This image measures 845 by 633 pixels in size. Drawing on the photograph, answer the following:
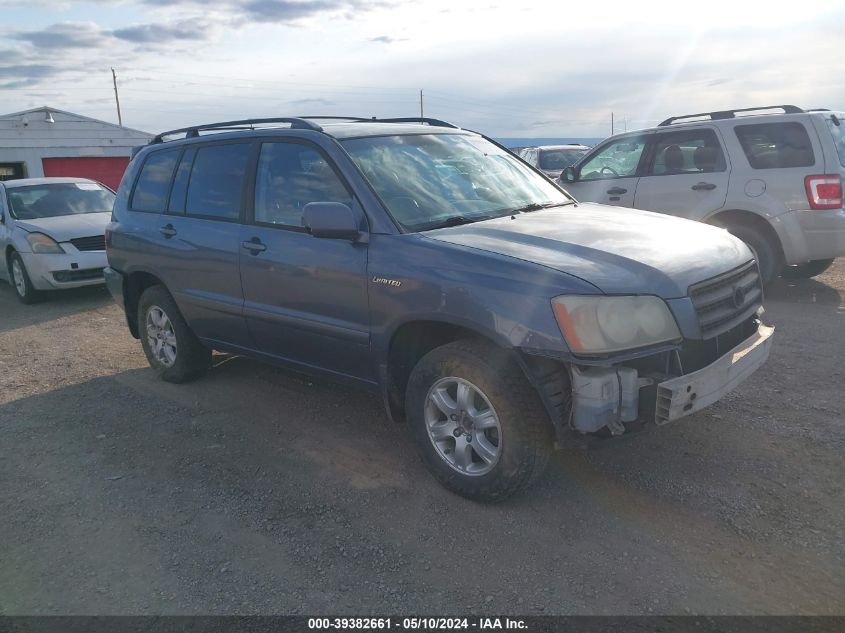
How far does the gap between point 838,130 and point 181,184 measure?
640cm

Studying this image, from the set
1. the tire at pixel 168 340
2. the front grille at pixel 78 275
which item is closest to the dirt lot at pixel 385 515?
the tire at pixel 168 340

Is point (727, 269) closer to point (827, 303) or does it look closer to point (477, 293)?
point (477, 293)

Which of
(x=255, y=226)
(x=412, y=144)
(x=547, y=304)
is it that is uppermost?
(x=412, y=144)

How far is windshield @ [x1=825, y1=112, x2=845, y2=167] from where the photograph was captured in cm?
698

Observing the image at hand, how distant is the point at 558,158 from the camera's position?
16.0 meters

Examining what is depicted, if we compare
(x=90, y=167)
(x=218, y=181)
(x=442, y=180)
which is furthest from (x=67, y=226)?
(x=90, y=167)

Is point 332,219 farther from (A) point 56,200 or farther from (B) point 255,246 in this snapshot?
(A) point 56,200

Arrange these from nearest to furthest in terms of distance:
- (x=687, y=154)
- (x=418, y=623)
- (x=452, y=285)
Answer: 1. (x=418, y=623)
2. (x=452, y=285)
3. (x=687, y=154)

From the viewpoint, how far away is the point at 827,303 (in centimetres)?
716

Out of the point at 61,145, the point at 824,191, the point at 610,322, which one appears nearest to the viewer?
the point at 610,322

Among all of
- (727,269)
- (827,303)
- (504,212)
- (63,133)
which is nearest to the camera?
(727,269)

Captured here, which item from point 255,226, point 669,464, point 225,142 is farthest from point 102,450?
point 669,464

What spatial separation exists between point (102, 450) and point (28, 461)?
442mm

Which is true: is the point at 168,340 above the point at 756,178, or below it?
below
